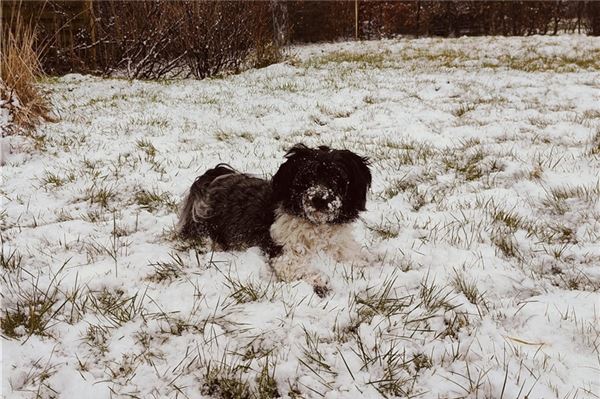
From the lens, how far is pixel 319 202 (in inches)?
119

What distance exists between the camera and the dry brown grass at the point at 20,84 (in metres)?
6.14

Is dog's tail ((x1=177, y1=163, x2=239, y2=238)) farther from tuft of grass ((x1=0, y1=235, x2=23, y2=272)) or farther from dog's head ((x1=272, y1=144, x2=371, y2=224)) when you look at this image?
tuft of grass ((x1=0, y1=235, x2=23, y2=272))

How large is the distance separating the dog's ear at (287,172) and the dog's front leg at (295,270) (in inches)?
17.3

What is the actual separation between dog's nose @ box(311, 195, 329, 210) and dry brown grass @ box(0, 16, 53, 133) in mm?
5108

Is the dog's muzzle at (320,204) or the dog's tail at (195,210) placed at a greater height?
the dog's muzzle at (320,204)

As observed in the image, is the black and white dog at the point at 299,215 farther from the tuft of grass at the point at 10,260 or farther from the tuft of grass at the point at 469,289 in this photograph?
the tuft of grass at the point at 10,260

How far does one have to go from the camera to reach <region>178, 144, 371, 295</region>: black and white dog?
3.08m

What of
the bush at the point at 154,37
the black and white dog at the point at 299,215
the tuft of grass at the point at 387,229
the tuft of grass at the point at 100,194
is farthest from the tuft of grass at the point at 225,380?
the bush at the point at 154,37

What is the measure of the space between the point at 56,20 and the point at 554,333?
1561cm

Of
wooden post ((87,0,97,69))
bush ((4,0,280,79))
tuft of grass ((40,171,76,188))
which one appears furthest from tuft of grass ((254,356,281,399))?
wooden post ((87,0,97,69))

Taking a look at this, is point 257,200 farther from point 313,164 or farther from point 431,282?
point 431,282

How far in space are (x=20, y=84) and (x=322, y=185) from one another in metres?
5.59

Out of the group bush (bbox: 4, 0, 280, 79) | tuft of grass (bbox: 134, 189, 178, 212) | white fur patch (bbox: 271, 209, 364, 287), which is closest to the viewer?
white fur patch (bbox: 271, 209, 364, 287)

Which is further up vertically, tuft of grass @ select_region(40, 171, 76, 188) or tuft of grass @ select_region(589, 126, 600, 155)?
tuft of grass @ select_region(40, 171, 76, 188)
